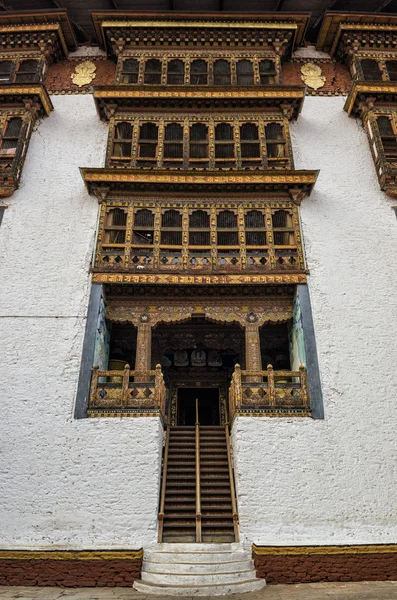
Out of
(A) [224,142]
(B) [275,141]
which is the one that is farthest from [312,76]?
(A) [224,142]

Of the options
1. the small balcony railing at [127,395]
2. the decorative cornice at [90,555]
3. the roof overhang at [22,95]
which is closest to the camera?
the decorative cornice at [90,555]

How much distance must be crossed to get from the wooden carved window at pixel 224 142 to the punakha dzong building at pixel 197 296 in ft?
0.23

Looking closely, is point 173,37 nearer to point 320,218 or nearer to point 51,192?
point 51,192

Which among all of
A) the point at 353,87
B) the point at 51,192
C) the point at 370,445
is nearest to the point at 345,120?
the point at 353,87

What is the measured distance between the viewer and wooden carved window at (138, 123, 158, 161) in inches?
428

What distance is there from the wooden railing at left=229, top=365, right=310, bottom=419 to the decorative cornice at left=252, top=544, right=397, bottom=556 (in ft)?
6.74

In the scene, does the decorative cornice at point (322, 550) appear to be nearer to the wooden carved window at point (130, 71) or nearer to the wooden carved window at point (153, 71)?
the wooden carved window at point (153, 71)

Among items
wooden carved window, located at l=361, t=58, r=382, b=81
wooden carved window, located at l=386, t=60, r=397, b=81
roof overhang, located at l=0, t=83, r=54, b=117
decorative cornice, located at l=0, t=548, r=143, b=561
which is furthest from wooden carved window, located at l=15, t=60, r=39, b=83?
decorative cornice, located at l=0, t=548, r=143, b=561

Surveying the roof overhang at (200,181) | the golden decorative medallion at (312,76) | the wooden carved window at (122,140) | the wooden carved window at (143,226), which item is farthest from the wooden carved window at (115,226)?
the golden decorative medallion at (312,76)

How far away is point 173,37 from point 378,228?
7.17 meters

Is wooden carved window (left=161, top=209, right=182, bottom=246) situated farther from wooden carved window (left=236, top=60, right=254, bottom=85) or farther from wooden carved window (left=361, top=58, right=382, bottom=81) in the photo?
wooden carved window (left=361, top=58, right=382, bottom=81)

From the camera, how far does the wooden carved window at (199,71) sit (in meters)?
12.0

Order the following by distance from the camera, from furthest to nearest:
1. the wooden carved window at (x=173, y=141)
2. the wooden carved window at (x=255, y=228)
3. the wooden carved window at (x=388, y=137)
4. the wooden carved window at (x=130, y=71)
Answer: the wooden carved window at (x=130, y=71) < the wooden carved window at (x=173, y=141) < the wooden carved window at (x=388, y=137) < the wooden carved window at (x=255, y=228)

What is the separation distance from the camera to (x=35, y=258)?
9.34 m
